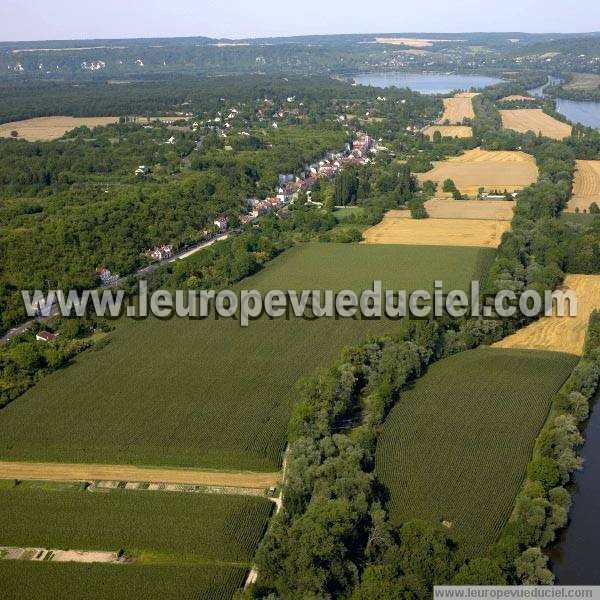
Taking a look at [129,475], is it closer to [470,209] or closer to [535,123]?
[470,209]

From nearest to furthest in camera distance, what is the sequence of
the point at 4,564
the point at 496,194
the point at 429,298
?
the point at 4,564, the point at 429,298, the point at 496,194

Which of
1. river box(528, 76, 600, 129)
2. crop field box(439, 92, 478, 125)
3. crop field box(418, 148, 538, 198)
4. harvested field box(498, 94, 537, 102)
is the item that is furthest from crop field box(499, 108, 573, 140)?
crop field box(418, 148, 538, 198)

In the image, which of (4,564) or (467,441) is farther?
(467,441)

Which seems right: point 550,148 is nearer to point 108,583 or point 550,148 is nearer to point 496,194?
point 496,194

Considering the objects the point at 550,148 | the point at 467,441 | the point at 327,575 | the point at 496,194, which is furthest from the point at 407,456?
the point at 550,148

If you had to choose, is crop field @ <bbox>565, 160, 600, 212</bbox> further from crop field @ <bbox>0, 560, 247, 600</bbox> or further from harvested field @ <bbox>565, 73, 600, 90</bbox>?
harvested field @ <bbox>565, 73, 600, 90</bbox>

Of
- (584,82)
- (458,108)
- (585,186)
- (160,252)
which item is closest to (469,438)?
(160,252)
